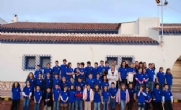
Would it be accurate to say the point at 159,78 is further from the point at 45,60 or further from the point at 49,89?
the point at 45,60

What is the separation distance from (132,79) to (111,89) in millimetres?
1223

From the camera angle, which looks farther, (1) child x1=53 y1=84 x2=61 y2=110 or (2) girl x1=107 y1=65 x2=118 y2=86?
(2) girl x1=107 y1=65 x2=118 y2=86

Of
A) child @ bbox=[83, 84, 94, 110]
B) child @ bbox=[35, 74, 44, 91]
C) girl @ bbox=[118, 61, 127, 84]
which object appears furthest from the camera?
girl @ bbox=[118, 61, 127, 84]

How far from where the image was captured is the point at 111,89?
35.8ft

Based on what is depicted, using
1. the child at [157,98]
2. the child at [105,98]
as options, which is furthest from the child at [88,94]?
the child at [157,98]

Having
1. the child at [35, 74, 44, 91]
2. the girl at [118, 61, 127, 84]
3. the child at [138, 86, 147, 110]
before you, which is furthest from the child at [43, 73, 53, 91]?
the child at [138, 86, 147, 110]

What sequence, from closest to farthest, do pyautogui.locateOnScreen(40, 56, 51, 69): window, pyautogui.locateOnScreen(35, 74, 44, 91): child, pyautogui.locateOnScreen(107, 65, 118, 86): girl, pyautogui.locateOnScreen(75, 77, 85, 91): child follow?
pyautogui.locateOnScreen(75, 77, 85, 91): child < pyautogui.locateOnScreen(35, 74, 44, 91): child < pyautogui.locateOnScreen(107, 65, 118, 86): girl < pyautogui.locateOnScreen(40, 56, 51, 69): window

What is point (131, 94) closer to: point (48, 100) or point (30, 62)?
point (48, 100)

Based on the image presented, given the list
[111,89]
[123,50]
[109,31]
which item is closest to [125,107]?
[111,89]

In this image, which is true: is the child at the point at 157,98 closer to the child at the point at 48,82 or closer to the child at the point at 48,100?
the child at the point at 48,100

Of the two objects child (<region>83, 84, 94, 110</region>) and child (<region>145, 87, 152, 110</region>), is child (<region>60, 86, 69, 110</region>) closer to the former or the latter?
child (<region>83, 84, 94, 110</region>)

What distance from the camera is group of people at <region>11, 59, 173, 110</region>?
10.8 metres

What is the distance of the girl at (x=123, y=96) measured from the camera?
10.8 m

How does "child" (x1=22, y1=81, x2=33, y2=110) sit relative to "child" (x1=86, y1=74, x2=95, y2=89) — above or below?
below
